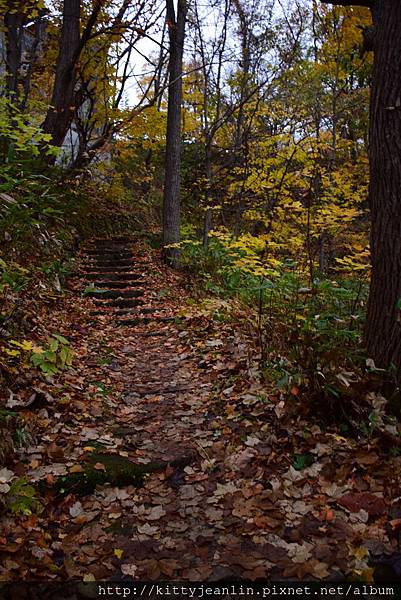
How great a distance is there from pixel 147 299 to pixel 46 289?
2.16 m

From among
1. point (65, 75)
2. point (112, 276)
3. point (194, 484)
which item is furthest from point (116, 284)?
point (194, 484)

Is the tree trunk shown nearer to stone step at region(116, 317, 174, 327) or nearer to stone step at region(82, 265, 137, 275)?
stone step at region(82, 265, 137, 275)

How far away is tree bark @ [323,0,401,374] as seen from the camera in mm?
3295

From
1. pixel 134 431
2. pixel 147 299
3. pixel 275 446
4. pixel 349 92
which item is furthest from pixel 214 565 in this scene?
pixel 349 92

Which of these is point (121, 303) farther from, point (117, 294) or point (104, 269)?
point (104, 269)

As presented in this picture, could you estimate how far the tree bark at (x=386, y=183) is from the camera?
3295 mm

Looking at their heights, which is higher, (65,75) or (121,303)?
(65,75)

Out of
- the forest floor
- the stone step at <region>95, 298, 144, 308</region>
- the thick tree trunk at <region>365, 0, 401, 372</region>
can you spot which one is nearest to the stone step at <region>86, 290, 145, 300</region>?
the stone step at <region>95, 298, 144, 308</region>

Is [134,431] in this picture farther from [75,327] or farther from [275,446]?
[75,327]

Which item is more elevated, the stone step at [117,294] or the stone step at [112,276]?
the stone step at [112,276]

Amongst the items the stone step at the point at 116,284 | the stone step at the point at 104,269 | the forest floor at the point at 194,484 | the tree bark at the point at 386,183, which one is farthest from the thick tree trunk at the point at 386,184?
the stone step at the point at 104,269

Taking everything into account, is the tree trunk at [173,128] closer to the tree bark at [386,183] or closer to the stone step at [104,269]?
the stone step at [104,269]

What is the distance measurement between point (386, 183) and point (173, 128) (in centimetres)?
780

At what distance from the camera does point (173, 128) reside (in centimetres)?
1016
